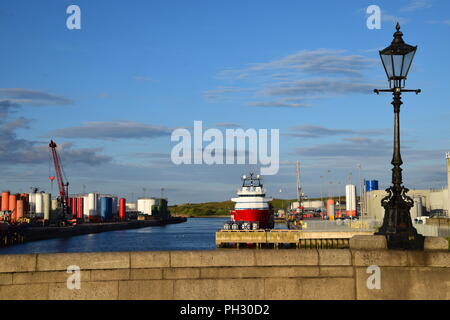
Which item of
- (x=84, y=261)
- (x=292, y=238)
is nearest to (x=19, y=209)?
(x=292, y=238)

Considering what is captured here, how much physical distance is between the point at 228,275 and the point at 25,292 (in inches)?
216

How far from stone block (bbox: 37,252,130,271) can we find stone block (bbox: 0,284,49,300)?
51 centimetres

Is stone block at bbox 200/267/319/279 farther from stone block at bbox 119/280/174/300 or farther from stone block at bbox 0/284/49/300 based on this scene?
stone block at bbox 0/284/49/300

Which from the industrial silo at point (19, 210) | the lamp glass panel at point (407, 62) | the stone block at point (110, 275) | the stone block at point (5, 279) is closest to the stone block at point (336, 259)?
the stone block at point (110, 275)

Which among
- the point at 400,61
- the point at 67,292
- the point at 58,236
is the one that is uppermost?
the point at 400,61

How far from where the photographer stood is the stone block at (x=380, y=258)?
15.0 metres

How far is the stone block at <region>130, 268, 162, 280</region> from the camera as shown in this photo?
1505cm

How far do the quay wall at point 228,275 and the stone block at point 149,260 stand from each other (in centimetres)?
3

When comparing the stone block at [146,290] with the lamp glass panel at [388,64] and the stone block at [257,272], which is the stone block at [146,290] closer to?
the stone block at [257,272]

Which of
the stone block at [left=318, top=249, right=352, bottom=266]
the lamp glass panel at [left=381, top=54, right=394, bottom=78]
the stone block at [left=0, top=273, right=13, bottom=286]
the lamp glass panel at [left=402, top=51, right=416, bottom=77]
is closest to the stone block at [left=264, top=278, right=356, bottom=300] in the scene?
the stone block at [left=318, top=249, right=352, bottom=266]

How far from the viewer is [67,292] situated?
1477 cm
